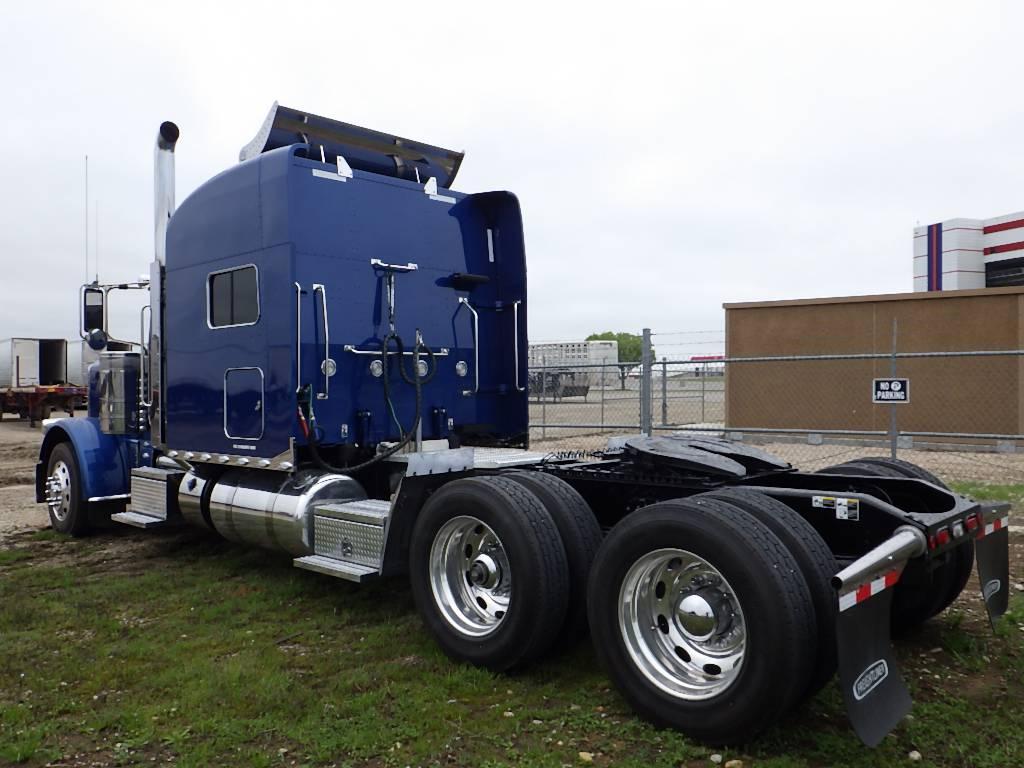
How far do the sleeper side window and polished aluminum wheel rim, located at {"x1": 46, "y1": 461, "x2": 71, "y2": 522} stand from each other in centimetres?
286

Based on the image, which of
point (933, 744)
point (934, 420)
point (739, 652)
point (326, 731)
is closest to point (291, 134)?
point (326, 731)

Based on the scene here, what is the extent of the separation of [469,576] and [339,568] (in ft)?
3.11

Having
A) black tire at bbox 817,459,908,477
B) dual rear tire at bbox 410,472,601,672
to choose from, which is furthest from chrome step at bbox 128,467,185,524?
black tire at bbox 817,459,908,477

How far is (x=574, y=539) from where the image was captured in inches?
167

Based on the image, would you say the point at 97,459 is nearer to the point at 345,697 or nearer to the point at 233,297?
the point at 233,297

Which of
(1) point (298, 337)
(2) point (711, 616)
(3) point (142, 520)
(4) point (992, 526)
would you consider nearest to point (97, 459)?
(3) point (142, 520)

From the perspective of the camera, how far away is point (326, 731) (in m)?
3.72

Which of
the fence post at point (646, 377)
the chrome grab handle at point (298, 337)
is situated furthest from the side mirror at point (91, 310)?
the fence post at point (646, 377)

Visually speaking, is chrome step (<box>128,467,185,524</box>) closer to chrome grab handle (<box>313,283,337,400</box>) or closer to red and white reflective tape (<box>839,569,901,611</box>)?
chrome grab handle (<box>313,283,337,400</box>)

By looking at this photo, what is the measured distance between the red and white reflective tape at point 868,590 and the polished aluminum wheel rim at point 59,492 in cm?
739

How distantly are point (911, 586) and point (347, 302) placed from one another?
4002 millimetres

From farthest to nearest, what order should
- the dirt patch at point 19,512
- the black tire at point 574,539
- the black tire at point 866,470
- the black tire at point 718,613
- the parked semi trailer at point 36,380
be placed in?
the parked semi trailer at point 36,380
the dirt patch at point 19,512
the black tire at point 866,470
the black tire at point 574,539
the black tire at point 718,613

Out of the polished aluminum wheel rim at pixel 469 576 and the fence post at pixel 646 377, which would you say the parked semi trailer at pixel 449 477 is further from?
the fence post at pixel 646 377

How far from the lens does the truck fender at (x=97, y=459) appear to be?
7852 millimetres
